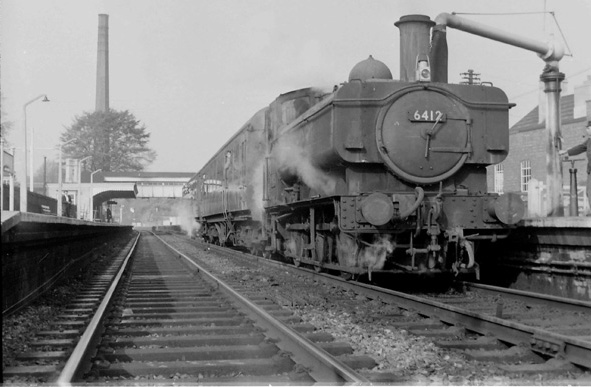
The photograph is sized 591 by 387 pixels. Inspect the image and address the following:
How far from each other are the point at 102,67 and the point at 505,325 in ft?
198

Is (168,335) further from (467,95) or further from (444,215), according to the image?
(467,95)

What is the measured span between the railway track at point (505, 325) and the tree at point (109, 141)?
222 feet

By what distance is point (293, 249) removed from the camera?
12250mm

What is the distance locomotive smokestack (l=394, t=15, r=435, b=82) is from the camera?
32.7 ft

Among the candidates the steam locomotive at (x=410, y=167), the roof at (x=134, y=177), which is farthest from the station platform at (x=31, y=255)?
the roof at (x=134, y=177)

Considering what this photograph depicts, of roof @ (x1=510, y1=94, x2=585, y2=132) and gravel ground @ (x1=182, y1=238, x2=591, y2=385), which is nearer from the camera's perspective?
gravel ground @ (x1=182, y1=238, x2=591, y2=385)

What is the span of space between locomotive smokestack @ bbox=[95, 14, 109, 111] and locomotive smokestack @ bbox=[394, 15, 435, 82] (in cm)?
4576

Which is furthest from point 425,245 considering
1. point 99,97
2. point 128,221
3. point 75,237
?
point 128,221

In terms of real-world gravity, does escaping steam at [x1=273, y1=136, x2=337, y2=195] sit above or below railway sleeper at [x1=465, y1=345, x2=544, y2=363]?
above

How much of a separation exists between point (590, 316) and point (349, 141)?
357 cm

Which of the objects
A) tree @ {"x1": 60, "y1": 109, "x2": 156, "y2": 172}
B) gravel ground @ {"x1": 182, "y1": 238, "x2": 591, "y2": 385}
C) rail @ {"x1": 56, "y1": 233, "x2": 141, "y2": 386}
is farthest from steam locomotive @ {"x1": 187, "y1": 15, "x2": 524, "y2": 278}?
tree @ {"x1": 60, "y1": 109, "x2": 156, "y2": 172}

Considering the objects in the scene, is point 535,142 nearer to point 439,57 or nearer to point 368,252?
point 439,57

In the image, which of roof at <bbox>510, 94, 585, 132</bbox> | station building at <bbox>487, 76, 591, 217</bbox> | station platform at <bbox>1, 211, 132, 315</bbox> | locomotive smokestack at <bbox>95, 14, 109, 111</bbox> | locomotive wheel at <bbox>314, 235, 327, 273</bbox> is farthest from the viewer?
locomotive smokestack at <bbox>95, 14, 109, 111</bbox>

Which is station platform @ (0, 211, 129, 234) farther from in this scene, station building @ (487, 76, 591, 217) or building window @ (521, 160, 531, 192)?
building window @ (521, 160, 531, 192)
